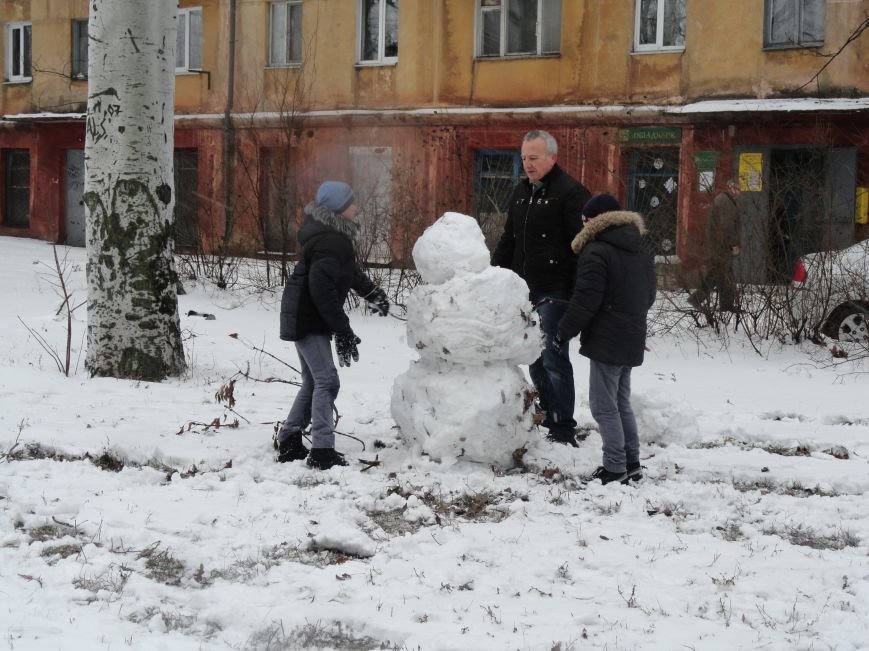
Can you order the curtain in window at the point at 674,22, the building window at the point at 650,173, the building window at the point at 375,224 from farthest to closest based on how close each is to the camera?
the curtain in window at the point at 674,22
the building window at the point at 650,173
the building window at the point at 375,224

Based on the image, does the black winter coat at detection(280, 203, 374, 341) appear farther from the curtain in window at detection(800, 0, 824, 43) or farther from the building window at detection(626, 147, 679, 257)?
the curtain in window at detection(800, 0, 824, 43)

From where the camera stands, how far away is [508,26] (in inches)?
862

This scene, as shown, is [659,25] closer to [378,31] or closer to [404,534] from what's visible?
[378,31]

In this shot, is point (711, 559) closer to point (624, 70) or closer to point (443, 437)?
point (443, 437)

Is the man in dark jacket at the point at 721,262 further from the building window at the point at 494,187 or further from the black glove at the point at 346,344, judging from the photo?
the black glove at the point at 346,344

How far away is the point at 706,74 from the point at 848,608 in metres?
16.8

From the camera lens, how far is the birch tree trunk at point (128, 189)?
361 inches

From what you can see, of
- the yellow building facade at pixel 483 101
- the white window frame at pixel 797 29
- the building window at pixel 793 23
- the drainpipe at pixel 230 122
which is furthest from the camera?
the drainpipe at pixel 230 122

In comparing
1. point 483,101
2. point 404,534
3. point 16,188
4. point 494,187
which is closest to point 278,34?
point 483,101

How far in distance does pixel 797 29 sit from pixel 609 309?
49.2 feet

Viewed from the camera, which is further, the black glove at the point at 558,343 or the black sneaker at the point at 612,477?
the black glove at the point at 558,343

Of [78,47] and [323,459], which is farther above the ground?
[78,47]

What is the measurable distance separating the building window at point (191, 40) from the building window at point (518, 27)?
714 centimetres

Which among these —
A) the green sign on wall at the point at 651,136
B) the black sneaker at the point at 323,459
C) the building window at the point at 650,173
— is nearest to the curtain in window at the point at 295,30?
the green sign on wall at the point at 651,136
